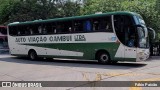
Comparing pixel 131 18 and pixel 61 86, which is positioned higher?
pixel 131 18

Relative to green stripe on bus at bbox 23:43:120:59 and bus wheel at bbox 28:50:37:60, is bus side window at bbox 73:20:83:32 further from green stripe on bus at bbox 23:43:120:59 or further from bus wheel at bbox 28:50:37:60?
bus wheel at bbox 28:50:37:60

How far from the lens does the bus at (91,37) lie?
15.9 m

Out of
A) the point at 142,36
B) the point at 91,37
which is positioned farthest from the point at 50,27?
the point at 142,36

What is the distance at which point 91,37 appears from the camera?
57.4 ft

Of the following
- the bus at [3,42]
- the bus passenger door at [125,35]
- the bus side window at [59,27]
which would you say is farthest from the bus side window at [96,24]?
the bus at [3,42]

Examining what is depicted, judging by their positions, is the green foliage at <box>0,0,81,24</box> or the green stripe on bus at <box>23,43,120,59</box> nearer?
the green stripe on bus at <box>23,43,120,59</box>

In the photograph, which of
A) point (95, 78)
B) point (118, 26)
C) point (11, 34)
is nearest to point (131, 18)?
point (118, 26)

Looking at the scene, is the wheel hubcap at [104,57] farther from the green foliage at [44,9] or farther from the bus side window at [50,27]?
the green foliage at [44,9]

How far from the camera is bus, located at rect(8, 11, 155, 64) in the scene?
15945 mm

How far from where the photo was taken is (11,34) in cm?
2381

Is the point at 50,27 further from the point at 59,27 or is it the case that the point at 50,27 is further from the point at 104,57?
the point at 104,57

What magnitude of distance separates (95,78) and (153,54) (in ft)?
54.7

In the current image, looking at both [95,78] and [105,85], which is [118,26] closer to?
[95,78]

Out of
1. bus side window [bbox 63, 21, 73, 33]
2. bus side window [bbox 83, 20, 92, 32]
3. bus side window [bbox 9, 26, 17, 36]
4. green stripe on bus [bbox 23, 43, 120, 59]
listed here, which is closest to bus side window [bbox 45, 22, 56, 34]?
green stripe on bus [bbox 23, 43, 120, 59]
